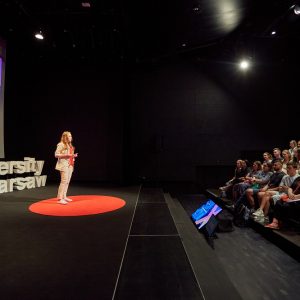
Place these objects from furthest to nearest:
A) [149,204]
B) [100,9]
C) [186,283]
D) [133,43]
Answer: [133,43] < [100,9] < [149,204] < [186,283]

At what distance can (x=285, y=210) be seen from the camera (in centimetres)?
377

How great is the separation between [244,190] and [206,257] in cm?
306

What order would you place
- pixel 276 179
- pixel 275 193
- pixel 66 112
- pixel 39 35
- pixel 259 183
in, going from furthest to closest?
pixel 66 112 → pixel 39 35 → pixel 259 183 → pixel 276 179 → pixel 275 193

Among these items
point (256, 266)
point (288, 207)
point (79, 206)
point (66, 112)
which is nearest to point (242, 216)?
point (288, 207)

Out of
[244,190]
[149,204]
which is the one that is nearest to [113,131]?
[149,204]

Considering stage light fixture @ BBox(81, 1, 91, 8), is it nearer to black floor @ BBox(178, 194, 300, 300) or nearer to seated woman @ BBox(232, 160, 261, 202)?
seated woman @ BBox(232, 160, 261, 202)

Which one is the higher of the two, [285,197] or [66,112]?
[66,112]

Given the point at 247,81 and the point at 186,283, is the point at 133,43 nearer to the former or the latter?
the point at 247,81

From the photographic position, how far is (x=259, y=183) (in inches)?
209

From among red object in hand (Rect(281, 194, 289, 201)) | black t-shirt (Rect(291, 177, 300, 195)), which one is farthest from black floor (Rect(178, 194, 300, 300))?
black t-shirt (Rect(291, 177, 300, 195))

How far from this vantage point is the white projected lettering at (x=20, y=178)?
6.26 meters

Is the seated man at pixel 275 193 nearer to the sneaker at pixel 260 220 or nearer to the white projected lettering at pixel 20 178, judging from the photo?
the sneaker at pixel 260 220

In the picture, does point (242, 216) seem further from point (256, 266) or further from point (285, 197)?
point (256, 266)

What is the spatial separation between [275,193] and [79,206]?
3261 mm
